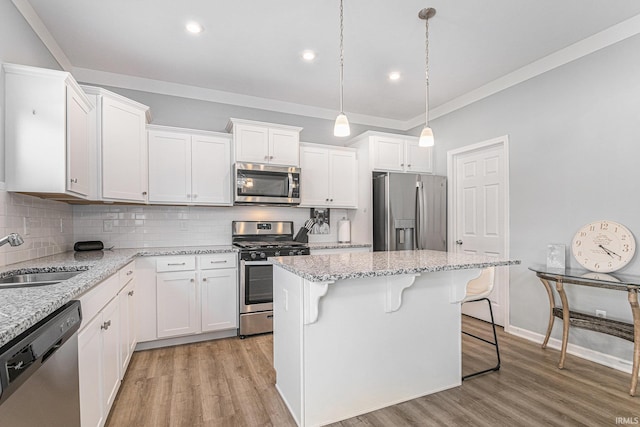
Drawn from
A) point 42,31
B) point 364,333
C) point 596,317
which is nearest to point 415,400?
point 364,333

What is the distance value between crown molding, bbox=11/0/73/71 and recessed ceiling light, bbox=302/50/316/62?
2.05 meters

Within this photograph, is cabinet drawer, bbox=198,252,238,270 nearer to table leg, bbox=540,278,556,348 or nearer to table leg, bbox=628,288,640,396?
table leg, bbox=540,278,556,348

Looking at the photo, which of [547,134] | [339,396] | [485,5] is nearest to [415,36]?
[485,5]

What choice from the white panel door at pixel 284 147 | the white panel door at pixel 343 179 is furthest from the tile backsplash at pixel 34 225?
the white panel door at pixel 343 179

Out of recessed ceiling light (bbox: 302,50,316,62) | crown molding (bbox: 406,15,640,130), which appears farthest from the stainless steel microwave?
crown molding (bbox: 406,15,640,130)

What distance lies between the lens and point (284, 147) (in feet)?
12.3

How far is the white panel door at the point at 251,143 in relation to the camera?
140 inches

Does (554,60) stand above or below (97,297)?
above

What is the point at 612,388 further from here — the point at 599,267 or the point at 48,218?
the point at 48,218

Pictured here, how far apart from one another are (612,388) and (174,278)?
11.8ft

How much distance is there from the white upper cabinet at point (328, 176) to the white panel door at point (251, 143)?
532mm

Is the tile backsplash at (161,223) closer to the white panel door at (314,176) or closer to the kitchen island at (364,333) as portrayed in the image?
the white panel door at (314,176)

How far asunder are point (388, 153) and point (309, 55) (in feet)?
5.58

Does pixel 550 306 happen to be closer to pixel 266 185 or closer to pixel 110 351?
pixel 266 185
